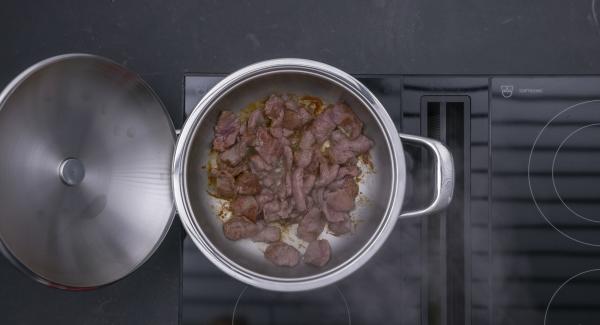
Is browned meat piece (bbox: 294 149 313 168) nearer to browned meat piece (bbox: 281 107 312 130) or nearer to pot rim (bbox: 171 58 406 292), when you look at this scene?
browned meat piece (bbox: 281 107 312 130)

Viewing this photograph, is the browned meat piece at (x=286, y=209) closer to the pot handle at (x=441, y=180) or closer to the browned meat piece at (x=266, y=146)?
the browned meat piece at (x=266, y=146)

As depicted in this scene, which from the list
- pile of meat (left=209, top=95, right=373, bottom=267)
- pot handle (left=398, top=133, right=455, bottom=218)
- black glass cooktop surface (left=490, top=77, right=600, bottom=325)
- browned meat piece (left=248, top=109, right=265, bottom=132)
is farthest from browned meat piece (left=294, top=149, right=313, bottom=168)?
black glass cooktop surface (left=490, top=77, right=600, bottom=325)

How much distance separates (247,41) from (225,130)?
233 mm

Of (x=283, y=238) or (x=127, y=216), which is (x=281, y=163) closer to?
(x=283, y=238)

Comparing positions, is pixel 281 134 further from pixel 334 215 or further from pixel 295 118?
pixel 334 215

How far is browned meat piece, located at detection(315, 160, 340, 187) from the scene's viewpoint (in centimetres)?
92

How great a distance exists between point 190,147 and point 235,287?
0.31 meters

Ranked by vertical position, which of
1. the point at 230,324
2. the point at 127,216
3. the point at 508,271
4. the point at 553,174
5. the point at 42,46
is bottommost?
the point at 230,324

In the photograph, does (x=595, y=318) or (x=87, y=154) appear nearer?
(x=87, y=154)

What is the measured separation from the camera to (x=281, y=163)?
95 centimetres

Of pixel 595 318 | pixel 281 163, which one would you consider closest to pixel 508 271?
pixel 595 318

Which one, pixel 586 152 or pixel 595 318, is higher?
pixel 586 152

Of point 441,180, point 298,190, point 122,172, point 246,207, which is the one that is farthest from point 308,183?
point 122,172

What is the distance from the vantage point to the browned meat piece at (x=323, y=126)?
0.93 m
